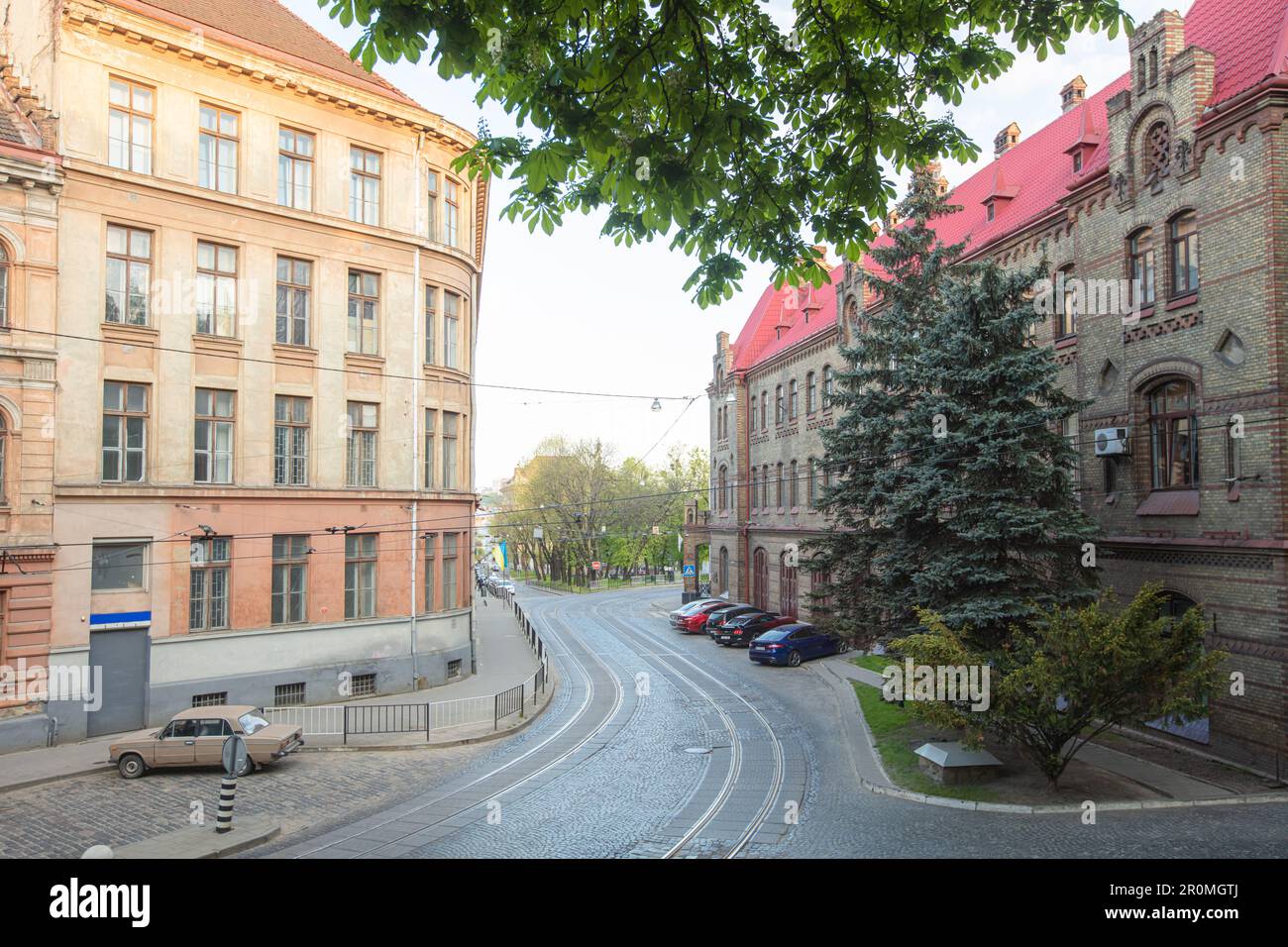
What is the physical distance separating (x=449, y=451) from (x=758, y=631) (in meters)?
15.8

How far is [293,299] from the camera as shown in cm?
2628

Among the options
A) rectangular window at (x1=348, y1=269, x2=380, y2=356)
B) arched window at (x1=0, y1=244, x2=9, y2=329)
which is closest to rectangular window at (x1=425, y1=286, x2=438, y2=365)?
rectangular window at (x1=348, y1=269, x2=380, y2=356)

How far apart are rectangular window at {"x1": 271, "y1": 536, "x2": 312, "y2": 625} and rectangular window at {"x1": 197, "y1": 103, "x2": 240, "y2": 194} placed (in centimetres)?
1025

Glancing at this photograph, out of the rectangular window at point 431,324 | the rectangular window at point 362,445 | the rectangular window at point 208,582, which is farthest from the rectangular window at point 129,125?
Result: the rectangular window at point 208,582

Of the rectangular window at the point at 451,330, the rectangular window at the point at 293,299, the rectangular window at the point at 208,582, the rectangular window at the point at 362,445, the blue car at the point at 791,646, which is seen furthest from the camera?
the blue car at the point at 791,646

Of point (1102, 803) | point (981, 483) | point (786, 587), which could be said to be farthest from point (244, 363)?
point (786, 587)

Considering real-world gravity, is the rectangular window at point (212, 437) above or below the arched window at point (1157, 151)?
below

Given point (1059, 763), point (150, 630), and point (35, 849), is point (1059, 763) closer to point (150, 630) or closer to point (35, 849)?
point (35, 849)

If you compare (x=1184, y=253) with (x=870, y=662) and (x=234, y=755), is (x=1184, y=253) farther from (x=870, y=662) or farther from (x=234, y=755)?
(x=234, y=755)

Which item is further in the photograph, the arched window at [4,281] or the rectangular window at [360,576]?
the rectangular window at [360,576]

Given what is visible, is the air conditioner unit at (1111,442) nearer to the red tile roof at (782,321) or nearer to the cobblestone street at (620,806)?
the cobblestone street at (620,806)

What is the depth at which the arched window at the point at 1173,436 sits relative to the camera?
18938 millimetres

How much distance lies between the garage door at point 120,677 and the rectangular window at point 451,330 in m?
12.6

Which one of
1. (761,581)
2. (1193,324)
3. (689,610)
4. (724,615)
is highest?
(1193,324)
